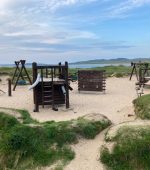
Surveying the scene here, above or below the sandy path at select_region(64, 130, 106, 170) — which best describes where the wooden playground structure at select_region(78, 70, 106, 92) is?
above

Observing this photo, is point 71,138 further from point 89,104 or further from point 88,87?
point 88,87

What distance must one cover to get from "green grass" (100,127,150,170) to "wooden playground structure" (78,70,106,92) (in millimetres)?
16537

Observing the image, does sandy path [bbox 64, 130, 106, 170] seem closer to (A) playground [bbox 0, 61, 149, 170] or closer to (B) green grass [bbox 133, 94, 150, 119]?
(A) playground [bbox 0, 61, 149, 170]

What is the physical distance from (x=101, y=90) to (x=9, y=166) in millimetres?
17308

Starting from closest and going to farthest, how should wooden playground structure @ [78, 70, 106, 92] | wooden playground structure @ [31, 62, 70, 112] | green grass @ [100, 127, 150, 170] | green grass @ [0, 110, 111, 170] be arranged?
green grass @ [100, 127, 150, 170]
green grass @ [0, 110, 111, 170]
wooden playground structure @ [31, 62, 70, 112]
wooden playground structure @ [78, 70, 106, 92]

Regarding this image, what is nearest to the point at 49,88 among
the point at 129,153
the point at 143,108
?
the point at 143,108

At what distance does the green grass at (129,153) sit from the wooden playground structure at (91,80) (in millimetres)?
16537

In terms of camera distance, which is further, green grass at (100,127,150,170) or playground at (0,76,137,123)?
playground at (0,76,137,123)

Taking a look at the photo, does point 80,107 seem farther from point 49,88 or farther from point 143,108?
point 143,108

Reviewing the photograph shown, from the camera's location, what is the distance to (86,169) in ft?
37.9

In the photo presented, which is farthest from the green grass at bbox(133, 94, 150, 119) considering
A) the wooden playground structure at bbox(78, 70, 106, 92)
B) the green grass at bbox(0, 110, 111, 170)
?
the wooden playground structure at bbox(78, 70, 106, 92)

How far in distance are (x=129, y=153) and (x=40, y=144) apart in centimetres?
303

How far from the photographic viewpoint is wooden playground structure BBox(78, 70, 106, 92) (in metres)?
28.9

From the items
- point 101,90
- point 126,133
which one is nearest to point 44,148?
point 126,133
